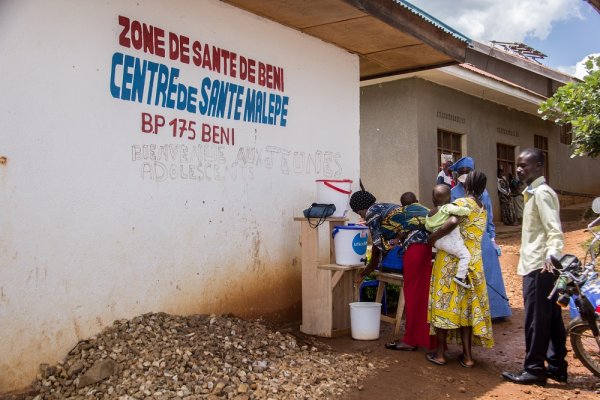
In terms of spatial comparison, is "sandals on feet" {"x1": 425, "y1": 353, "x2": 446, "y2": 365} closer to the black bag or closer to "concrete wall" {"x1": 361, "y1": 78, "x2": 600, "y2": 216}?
the black bag

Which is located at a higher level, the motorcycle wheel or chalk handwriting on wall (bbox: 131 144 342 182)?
chalk handwriting on wall (bbox: 131 144 342 182)

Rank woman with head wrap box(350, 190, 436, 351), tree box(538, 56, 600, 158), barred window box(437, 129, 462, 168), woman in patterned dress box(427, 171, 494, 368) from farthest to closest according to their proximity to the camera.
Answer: barred window box(437, 129, 462, 168), tree box(538, 56, 600, 158), woman with head wrap box(350, 190, 436, 351), woman in patterned dress box(427, 171, 494, 368)

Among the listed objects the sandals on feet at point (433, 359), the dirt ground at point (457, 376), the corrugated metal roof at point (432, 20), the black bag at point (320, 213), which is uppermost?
the corrugated metal roof at point (432, 20)

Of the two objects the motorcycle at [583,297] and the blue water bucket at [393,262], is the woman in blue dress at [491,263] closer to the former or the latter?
the blue water bucket at [393,262]

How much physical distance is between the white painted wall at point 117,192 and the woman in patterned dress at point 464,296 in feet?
6.01

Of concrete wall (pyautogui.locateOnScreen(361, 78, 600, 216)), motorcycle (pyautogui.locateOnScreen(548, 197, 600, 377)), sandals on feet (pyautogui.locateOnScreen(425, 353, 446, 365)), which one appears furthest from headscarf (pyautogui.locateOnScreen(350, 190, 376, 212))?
concrete wall (pyautogui.locateOnScreen(361, 78, 600, 216))

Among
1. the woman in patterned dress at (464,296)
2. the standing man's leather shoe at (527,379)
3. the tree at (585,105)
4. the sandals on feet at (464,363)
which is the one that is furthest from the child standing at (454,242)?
the tree at (585,105)

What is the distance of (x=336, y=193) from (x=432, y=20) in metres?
2.31

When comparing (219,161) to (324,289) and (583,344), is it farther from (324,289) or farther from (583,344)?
(583,344)

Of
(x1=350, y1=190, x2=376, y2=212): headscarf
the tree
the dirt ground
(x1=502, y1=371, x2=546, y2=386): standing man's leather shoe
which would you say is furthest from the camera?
the tree

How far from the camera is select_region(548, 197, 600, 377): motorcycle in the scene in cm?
420

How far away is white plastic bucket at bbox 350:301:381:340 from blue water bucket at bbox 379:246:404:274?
0.52 metres

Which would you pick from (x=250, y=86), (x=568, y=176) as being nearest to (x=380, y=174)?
(x=250, y=86)

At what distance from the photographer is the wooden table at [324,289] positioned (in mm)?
5742
